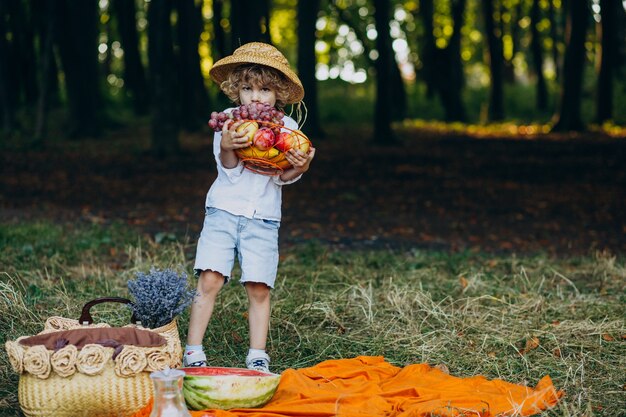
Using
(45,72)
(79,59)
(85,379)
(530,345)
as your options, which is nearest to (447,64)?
(79,59)

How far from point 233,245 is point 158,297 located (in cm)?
51

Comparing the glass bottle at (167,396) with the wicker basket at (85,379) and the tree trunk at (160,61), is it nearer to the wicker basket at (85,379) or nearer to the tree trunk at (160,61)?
the wicker basket at (85,379)

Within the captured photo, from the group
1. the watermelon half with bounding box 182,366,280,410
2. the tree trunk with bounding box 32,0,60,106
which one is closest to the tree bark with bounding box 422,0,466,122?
the tree trunk with bounding box 32,0,60,106

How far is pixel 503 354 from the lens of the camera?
4.99 metres

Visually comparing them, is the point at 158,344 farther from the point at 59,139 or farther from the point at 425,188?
the point at 59,139

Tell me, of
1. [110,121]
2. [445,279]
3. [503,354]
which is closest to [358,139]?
[110,121]

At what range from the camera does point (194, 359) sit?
4.43 metres

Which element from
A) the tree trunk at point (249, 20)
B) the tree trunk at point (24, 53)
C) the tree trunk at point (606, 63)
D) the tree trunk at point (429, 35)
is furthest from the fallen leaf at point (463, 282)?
the tree trunk at point (429, 35)

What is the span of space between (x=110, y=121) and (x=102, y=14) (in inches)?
408

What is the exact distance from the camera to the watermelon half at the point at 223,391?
383 cm

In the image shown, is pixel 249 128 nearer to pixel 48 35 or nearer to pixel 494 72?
pixel 48 35

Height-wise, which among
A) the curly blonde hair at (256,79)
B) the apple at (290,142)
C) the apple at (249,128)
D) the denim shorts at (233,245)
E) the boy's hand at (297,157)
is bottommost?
the denim shorts at (233,245)

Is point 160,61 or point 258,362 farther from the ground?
point 160,61

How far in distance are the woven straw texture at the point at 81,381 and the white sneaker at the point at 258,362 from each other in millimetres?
925
